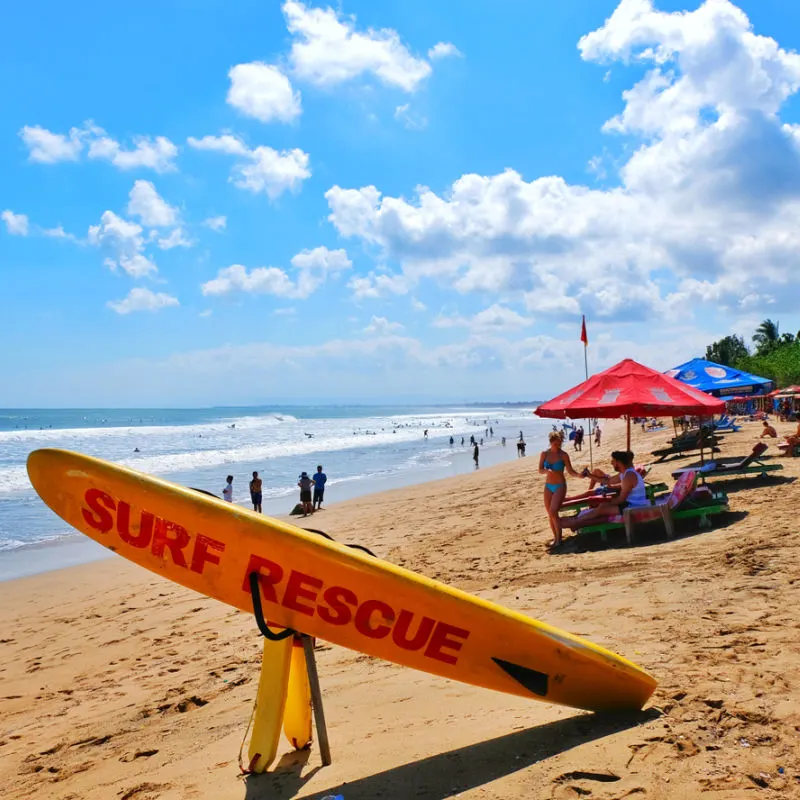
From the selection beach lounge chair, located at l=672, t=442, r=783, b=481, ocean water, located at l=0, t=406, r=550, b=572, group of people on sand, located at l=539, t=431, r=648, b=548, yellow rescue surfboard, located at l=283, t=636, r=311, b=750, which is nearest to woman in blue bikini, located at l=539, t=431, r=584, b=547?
group of people on sand, located at l=539, t=431, r=648, b=548

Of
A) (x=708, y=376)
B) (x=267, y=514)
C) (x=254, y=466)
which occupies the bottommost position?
(x=254, y=466)

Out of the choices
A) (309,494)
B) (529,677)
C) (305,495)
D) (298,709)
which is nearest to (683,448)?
(309,494)

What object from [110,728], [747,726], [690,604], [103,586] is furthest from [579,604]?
[103,586]

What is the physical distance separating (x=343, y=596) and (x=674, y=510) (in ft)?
18.6

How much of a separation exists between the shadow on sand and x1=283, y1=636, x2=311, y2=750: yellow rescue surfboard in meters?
Result: 0.10

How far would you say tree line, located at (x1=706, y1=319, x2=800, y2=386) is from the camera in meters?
45.4

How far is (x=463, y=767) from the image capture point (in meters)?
2.86

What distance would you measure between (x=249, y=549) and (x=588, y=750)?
1810 millimetres

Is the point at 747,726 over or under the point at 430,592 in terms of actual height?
under

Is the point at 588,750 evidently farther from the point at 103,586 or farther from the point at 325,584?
the point at 103,586

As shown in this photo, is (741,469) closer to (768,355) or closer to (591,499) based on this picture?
(591,499)

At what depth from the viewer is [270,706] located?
10.2 feet

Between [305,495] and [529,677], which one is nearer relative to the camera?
[529,677]

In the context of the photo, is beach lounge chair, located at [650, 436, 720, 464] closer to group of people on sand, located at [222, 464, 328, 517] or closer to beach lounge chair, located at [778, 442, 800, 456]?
beach lounge chair, located at [778, 442, 800, 456]
